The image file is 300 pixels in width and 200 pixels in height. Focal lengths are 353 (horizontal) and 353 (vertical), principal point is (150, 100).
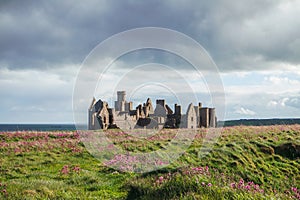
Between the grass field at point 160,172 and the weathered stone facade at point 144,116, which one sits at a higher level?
the weathered stone facade at point 144,116

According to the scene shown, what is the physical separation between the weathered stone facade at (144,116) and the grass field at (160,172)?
36.5 feet

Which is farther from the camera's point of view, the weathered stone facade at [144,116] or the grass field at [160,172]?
the weathered stone facade at [144,116]

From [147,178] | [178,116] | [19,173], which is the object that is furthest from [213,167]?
[178,116]

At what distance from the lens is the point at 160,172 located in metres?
14.9

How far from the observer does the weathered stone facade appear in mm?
41625

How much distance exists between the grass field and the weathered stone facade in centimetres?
1113

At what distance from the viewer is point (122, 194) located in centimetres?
1282

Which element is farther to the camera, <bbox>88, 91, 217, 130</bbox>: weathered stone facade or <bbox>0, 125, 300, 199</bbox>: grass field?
<bbox>88, 91, 217, 130</bbox>: weathered stone facade

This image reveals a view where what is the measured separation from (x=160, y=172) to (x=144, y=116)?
32.1 m

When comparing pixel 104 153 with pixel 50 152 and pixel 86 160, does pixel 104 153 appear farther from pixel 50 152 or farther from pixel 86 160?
pixel 50 152

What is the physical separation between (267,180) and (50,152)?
43.6 feet

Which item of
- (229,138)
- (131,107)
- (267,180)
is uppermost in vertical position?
(131,107)

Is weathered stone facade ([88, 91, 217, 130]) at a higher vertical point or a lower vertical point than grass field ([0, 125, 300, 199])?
higher

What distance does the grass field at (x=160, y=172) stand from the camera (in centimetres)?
1105
